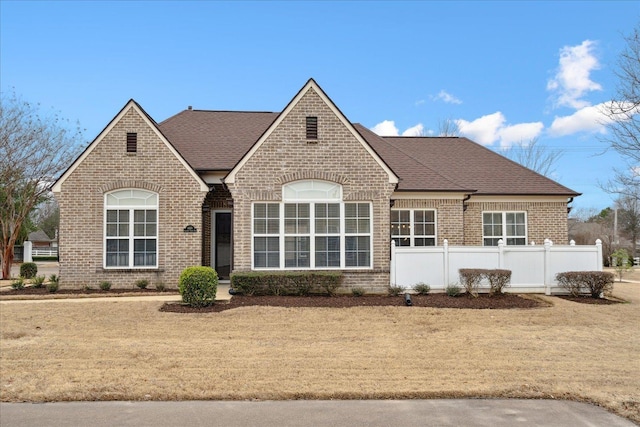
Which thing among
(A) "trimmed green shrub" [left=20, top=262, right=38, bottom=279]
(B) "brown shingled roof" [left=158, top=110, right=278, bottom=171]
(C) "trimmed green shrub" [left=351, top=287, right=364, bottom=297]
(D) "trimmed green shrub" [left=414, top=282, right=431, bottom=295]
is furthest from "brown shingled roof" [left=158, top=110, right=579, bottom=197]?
(A) "trimmed green shrub" [left=20, top=262, right=38, bottom=279]

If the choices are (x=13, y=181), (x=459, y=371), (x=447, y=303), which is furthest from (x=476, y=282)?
A: (x=13, y=181)

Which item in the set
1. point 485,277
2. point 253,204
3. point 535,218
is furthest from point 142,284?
point 535,218

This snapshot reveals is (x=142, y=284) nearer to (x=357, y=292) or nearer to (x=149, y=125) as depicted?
(x=149, y=125)

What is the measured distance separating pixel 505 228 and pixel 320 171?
27.2 feet

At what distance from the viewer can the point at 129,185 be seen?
16594mm

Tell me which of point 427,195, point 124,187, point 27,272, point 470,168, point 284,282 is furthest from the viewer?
point 470,168

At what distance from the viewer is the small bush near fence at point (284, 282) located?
14703mm

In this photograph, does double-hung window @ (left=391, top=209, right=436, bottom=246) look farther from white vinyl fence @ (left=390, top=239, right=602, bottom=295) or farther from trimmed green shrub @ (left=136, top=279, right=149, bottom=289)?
trimmed green shrub @ (left=136, top=279, right=149, bottom=289)

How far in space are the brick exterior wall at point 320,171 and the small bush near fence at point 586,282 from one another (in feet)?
17.1

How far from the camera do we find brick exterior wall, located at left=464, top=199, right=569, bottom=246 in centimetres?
1966

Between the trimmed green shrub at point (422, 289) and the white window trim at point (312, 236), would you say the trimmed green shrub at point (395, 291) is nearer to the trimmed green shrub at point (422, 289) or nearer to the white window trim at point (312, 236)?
the trimmed green shrub at point (422, 289)

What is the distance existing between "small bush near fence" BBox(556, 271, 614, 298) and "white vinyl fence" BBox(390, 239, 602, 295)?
1.25 feet

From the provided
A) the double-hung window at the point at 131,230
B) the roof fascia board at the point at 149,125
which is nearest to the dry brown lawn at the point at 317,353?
the double-hung window at the point at 131,230

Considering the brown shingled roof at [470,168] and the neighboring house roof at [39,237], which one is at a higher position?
the brown shingled roof at [470,168]
